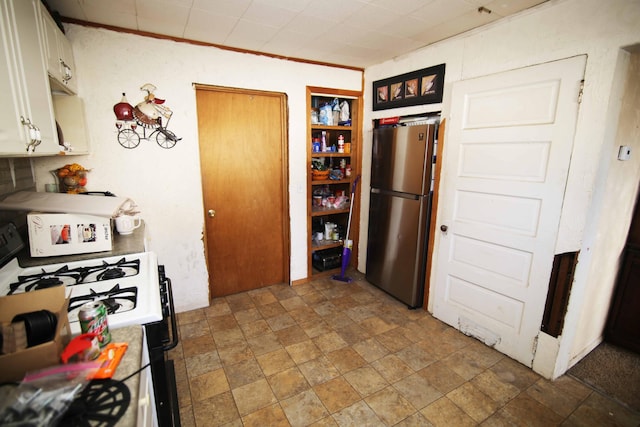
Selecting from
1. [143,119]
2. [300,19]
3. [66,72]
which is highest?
[300,19]

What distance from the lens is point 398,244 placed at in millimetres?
2867

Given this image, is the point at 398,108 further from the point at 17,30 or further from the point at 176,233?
the point at 17,30

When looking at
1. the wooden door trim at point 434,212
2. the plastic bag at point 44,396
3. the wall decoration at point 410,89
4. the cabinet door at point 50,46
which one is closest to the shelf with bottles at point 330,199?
the wall decoration at point 410,89

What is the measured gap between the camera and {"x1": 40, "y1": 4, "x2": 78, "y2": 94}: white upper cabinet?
1514 mm

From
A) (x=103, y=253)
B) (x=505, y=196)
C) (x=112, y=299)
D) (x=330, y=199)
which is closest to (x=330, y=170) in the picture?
(x=330, y=199)

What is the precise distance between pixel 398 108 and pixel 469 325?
2034mm

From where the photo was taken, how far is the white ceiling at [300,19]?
1.81 metres

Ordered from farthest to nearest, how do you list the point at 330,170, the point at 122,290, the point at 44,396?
the point at 330,170 → the point at 122,290 → the point at 44,396

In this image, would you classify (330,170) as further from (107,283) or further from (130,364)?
(130,364)

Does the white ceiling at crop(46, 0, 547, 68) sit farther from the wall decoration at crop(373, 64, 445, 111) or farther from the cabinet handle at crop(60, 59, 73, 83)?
the cabinet handle at crop(60, 59, 73, 83)

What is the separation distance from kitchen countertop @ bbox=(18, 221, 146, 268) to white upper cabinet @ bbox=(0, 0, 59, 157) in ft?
1.99

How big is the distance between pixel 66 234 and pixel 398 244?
8.18 feet

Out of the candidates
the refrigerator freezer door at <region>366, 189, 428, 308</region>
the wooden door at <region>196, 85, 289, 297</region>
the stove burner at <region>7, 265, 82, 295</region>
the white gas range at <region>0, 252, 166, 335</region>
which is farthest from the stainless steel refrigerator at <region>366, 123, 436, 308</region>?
the stove burner at <region>7, 265, 82, 295</region>

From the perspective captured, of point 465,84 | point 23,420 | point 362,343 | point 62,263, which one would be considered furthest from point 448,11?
point 62,263
